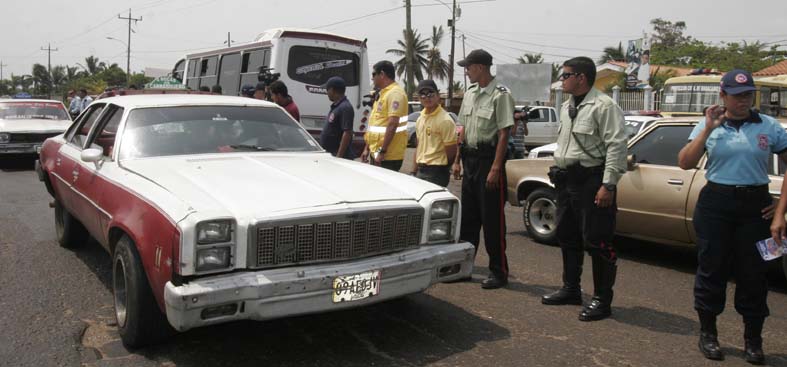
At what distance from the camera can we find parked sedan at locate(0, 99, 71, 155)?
13.1m

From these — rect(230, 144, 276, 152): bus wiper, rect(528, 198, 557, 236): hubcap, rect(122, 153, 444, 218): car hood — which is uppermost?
rect(230, 144, 276, 152): bus wiper

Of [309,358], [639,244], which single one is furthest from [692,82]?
[309,358]

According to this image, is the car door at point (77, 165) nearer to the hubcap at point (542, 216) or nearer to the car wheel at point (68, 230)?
the car wheel at point (68, 230)

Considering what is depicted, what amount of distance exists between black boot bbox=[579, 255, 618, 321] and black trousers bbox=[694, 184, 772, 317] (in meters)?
0.69

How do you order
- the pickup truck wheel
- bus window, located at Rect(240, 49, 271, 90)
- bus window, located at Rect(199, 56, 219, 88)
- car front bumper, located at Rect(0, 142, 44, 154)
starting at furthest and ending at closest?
bus window, located at Rect(199, 56, 219, 88) < bus window, located at Rect(240, 49, 271, 90) < car front bumper, located at Rect(0, 142, 44, 154) < the pickup truck wheel

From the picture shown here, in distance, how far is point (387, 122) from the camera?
19.8ft

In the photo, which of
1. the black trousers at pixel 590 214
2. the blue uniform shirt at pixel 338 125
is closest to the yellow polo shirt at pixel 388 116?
the blue uniform shirt at pixel 338 125

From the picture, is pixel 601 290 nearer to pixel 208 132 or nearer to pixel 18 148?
pixel 208 132

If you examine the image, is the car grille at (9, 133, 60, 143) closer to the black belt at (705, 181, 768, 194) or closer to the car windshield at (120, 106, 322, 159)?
the car windshield at (120, 106, 322, 159)

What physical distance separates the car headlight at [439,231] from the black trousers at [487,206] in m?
1.05

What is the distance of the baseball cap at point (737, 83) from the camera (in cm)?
Result: 371

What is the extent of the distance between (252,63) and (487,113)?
11187 mm

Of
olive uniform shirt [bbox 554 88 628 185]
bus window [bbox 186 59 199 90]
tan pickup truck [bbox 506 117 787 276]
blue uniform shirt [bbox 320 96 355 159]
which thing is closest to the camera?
olive uniform shirt [bbox 554 88 628 185]

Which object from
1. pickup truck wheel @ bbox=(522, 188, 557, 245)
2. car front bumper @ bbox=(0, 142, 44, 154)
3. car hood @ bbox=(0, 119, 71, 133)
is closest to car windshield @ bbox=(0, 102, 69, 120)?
car hood @ bbox=(0, 119, 71, 133)
